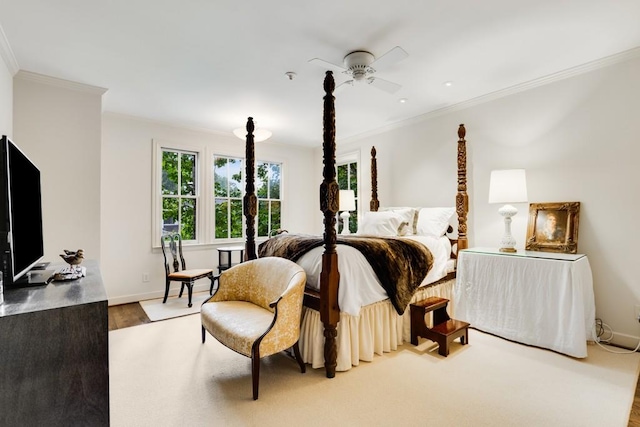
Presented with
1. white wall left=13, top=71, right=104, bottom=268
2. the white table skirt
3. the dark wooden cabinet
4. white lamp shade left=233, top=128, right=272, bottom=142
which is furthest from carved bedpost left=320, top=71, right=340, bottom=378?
white wall left=13, top=71, right=104, bottom=268

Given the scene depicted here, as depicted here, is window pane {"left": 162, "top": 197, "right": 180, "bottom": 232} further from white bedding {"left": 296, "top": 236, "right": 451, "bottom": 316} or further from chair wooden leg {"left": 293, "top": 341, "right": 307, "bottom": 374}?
chair wooden leg {"left": 293, "top": 341, "right": 307, "bottom": 374}

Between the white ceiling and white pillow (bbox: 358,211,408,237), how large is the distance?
1432mm

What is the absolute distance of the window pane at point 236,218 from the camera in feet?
17.4

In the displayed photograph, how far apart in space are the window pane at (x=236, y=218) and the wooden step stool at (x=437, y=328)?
3405 millimetres

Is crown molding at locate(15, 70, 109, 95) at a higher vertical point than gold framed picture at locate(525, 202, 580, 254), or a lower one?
higher

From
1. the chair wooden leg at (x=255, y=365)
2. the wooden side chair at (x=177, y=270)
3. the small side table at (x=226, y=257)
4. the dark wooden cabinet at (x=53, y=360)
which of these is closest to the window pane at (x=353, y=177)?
the small side table at (x=226, y=257)

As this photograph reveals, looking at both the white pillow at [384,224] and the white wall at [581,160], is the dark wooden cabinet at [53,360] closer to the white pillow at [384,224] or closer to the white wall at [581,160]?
the white pillow at [384,224]

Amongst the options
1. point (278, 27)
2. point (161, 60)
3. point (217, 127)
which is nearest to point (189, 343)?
point (161, 60)

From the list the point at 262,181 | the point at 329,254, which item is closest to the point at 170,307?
the point at 262,181

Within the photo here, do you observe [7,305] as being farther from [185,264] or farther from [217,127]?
[217,127]

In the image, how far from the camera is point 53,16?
2.18 m

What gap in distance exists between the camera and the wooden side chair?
13.3 ft

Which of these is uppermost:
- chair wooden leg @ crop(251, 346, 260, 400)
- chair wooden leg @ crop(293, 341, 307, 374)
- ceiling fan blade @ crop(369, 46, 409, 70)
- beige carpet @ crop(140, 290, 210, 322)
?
ceiling fan blade @ crop(369, 46, 409, 70)

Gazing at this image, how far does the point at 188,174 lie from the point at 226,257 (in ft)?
4.78
